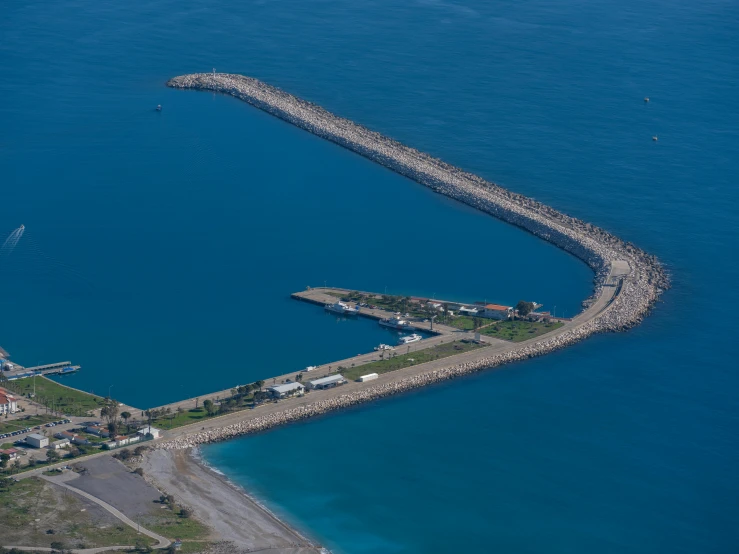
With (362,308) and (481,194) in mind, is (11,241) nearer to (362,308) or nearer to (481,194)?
(362,308)

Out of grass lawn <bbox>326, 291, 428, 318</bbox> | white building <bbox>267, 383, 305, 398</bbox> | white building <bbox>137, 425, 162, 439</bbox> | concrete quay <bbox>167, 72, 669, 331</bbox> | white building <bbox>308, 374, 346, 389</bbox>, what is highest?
concrete quay <bbox>167, 72, 669, 331</bbox>

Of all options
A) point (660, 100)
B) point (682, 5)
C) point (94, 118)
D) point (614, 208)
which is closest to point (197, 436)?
point (614, 208)

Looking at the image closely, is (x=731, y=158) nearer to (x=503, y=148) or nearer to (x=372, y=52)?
(x=503, y=148)

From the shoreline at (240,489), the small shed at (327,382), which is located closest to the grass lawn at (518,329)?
the small shed at (327,382)

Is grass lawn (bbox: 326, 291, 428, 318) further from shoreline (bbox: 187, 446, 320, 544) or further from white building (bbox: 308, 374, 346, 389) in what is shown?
shoreline (bbox: 187, 446, 320, 544)

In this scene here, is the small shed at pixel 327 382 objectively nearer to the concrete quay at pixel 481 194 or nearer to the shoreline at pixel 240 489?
the shoreline at pixel 240 489

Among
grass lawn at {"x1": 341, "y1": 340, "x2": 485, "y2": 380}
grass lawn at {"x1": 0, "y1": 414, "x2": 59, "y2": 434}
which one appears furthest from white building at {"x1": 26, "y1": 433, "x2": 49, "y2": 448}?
grass lawn at {"x1": 341, "y1": 340, "x2": 485, "y2": 380}

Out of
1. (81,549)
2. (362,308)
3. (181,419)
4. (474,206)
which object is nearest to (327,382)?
(181,419)
